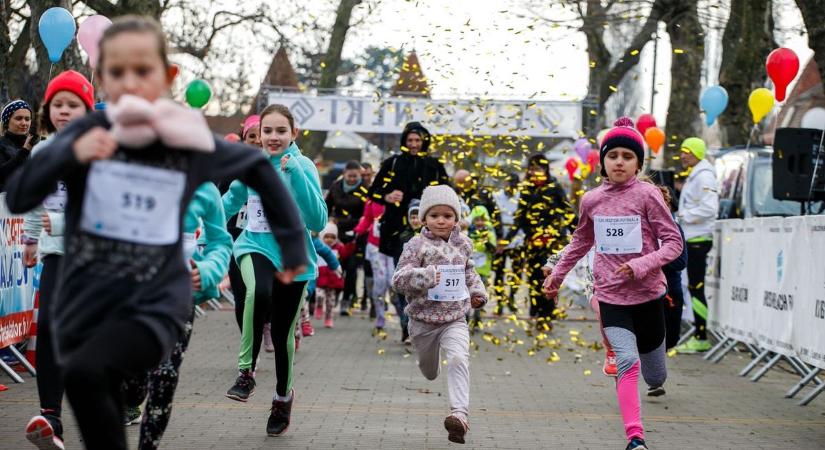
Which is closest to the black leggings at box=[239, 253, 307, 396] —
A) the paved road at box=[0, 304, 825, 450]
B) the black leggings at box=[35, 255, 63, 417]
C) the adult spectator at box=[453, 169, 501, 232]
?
the paved road at box=[0, 304, 825, 450]

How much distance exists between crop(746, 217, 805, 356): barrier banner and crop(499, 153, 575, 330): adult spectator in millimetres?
2311

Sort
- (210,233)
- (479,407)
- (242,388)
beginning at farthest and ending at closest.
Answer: (479,407)
(242,388)
(210,233)

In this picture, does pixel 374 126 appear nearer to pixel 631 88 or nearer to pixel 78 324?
pixel 78 324

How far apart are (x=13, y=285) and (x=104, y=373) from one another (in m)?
6.56

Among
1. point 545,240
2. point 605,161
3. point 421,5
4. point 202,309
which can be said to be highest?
point 421,5

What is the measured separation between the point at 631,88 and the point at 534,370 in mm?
58537

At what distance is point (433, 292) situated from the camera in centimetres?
788

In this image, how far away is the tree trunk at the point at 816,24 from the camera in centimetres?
1468

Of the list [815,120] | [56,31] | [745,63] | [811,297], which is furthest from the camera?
[745,63]

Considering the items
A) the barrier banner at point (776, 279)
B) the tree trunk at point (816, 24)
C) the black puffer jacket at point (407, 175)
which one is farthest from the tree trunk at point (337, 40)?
the barrier banner at point (776, 279)

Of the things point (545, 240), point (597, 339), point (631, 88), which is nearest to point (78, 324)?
point (545, 240)

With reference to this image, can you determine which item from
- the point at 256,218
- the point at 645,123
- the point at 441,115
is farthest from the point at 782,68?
the point at 256,218

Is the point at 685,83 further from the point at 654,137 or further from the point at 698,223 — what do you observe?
the point at 698,223

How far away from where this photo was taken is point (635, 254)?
306 inches
